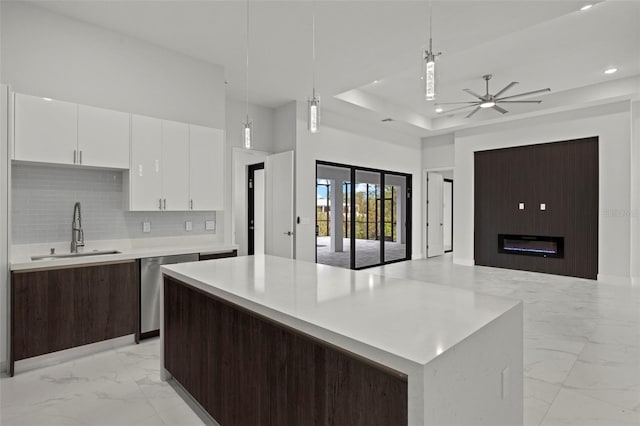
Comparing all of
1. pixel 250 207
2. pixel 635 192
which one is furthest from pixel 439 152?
pixel 250 207

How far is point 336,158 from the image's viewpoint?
6.51 meters

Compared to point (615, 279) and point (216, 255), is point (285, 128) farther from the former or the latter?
point (615, 279)

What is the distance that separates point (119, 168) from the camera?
11.1 ft

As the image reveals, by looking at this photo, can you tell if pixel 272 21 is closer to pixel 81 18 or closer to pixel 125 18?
pixel 125 18

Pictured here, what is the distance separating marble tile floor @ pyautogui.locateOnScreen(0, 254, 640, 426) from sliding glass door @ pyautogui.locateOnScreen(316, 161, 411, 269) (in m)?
3.43

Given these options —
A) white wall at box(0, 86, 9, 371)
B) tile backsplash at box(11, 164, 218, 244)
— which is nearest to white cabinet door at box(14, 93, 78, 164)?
white wall at box(0, 86, 9, 371)

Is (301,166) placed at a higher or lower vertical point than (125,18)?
lower

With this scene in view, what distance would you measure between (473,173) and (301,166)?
408 centimetres

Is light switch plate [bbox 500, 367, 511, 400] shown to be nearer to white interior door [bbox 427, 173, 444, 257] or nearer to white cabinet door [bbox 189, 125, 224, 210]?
white cabinet door [bbox 189, 125, 224, 210]

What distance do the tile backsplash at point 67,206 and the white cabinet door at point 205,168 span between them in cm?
46

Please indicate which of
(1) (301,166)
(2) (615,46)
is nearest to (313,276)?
(1) (301,166)

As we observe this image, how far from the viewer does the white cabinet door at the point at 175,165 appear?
3.70 meters

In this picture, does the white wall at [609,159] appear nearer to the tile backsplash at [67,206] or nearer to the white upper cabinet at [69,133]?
the tile backsplash at [67,206]

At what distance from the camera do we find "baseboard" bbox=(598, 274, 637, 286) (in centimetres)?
564
